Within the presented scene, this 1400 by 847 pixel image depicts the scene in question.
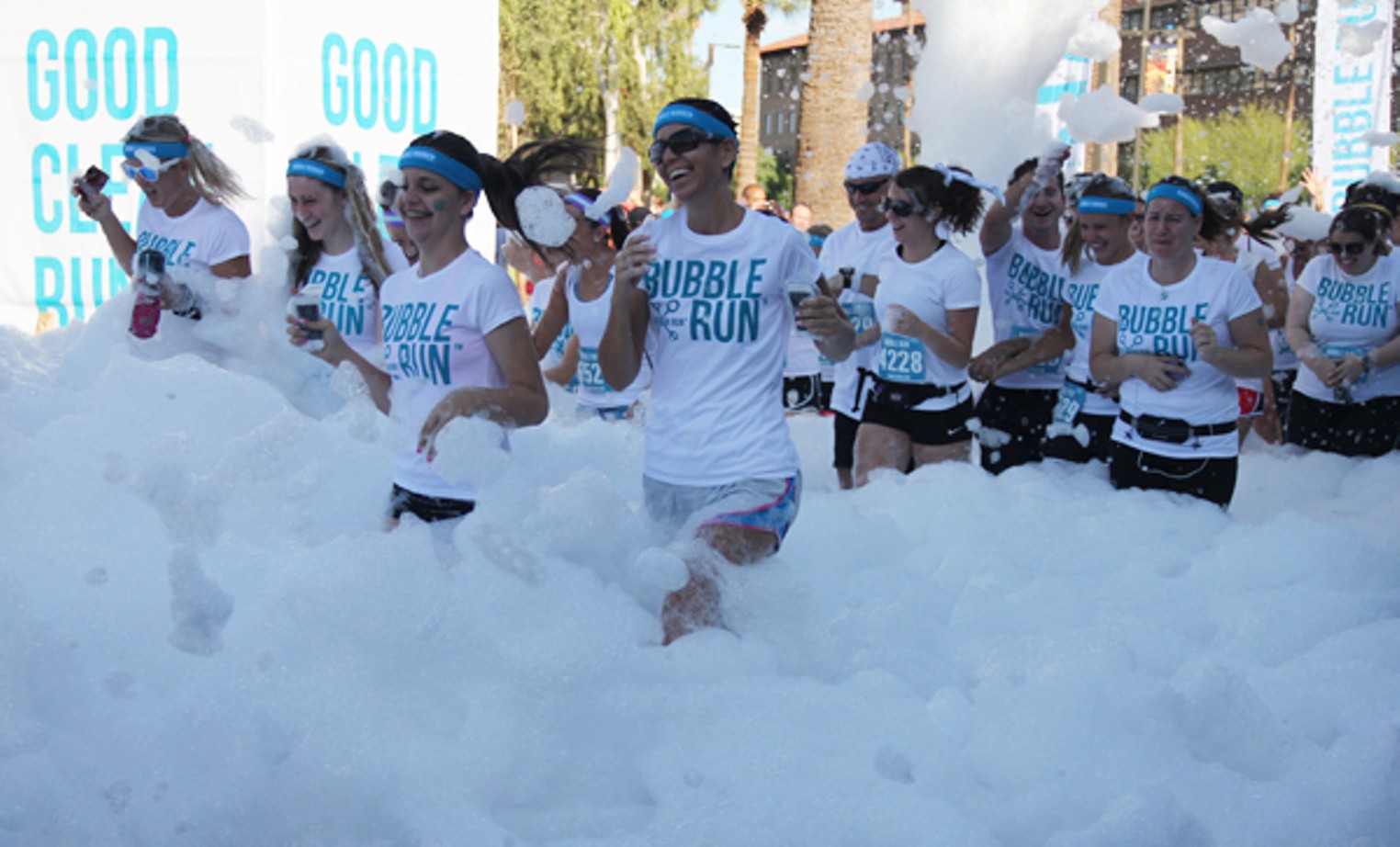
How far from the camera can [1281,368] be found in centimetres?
758

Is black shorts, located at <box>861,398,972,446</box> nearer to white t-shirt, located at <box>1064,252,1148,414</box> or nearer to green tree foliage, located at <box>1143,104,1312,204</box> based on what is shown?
white t-shirt, located at <box>1064,252,1148,414</box>

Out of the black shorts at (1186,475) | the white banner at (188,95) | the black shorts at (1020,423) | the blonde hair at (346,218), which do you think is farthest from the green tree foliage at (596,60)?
the black shorts at (1186,475)

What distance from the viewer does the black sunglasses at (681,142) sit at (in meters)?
3.54

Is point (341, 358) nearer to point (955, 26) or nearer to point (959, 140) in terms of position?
point (959, 140)

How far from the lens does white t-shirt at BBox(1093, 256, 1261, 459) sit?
477 cm

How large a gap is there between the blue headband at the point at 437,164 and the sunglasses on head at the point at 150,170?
2267mm

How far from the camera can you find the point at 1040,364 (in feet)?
19.2

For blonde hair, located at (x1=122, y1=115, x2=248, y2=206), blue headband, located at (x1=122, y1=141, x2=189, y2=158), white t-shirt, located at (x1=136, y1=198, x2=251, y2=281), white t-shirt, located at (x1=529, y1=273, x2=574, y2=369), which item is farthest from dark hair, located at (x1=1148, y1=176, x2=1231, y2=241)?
blue headband, located at (x1=122, y1=141, x2=189, y2=158)

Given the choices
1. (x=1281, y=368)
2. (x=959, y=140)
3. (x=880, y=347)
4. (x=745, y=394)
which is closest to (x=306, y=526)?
(x=745, y=394)

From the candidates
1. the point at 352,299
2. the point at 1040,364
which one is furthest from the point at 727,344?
the point at 1040,364

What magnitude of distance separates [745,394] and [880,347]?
2.15 metres

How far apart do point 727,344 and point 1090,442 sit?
265cm

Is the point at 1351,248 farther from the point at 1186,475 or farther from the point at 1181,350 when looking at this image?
the point at 1186,475

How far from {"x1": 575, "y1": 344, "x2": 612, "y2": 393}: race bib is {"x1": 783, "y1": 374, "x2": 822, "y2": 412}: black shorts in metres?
2.07
